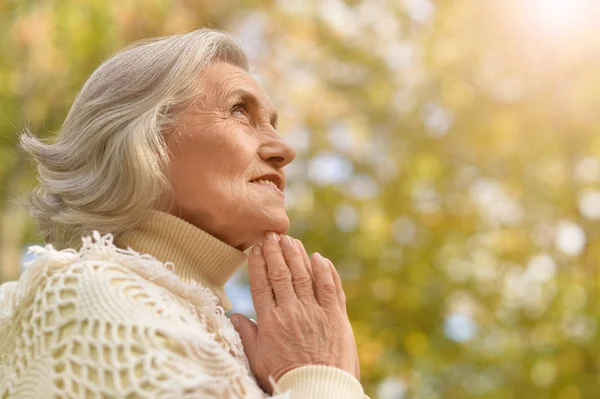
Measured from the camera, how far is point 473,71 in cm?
932

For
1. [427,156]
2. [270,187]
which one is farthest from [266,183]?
[427,156]

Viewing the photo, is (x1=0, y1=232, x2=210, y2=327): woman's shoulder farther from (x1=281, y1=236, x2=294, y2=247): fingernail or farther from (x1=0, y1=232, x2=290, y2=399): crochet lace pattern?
(x1=281, y1=236, x2=294, y2=247): fingernail

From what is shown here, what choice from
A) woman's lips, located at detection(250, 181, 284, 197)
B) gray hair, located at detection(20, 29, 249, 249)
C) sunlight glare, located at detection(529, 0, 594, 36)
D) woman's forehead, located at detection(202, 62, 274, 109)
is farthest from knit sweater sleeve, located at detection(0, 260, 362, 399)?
sunlight glare, located at detection(529, 0, 594, 36)

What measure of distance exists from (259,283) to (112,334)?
0.45m

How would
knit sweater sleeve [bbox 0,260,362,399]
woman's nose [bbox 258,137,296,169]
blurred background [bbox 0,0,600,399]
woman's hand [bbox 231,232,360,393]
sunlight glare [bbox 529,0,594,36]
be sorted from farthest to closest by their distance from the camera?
blurred background [bbox 0,0,600,399]
sunlight glare [bbox 529,0,594,36]
woman's nose [bbox 258,137,296,169]
woman's hand [bbox 231,232,360,393]
knit sweater sleeve [bbox 0,260,362,399]

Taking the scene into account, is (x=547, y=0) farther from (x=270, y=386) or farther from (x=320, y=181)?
(x=270, y=386)

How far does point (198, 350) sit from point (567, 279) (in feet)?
26.9

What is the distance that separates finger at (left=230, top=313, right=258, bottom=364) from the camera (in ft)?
6.13

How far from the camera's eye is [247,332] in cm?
191

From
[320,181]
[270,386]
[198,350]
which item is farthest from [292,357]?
[320,181]

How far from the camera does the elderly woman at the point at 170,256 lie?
161 centimetres

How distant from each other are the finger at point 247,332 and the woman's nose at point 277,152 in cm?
46

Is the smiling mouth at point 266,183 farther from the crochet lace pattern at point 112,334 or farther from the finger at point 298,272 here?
the crochet lace pattern at point 112,334

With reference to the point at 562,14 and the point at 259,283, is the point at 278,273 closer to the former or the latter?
the point at 259,283
